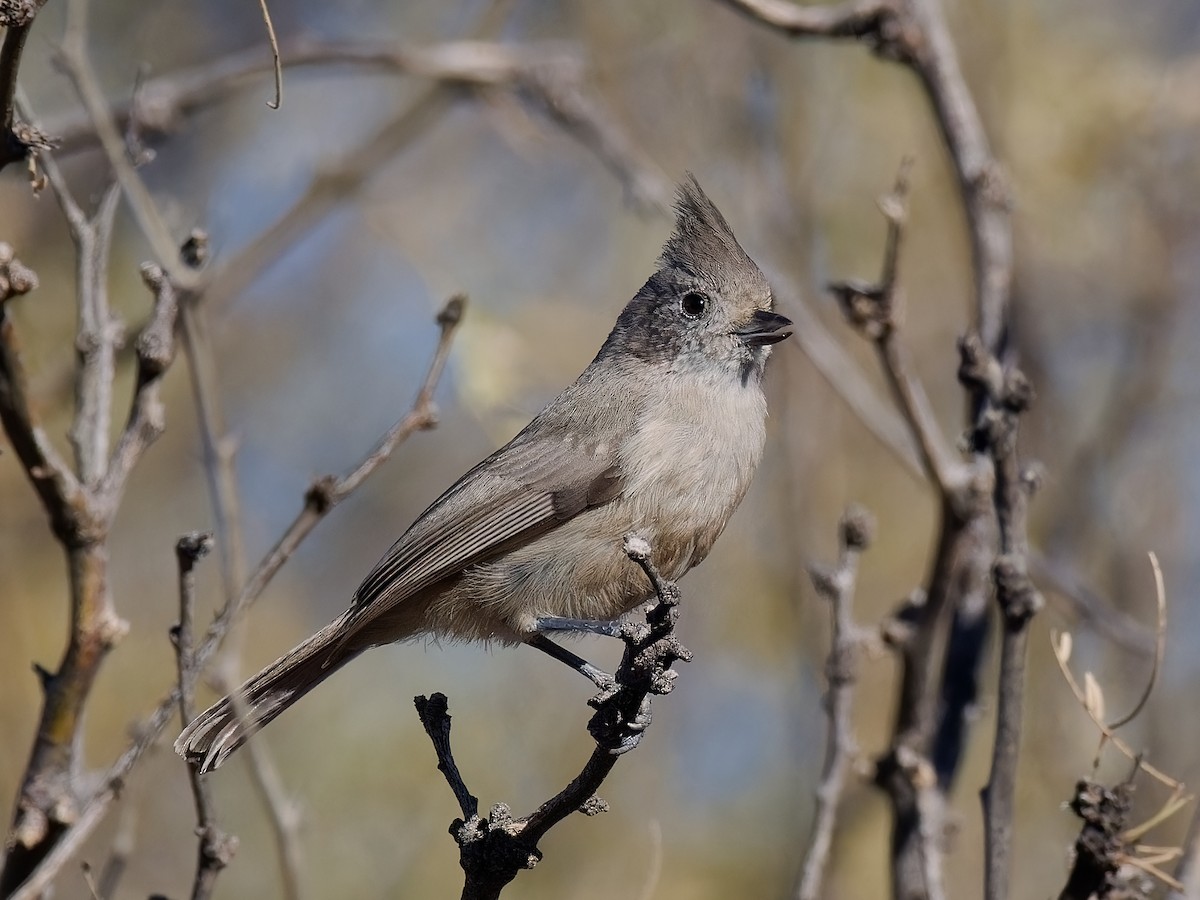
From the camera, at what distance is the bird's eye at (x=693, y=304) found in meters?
3.72

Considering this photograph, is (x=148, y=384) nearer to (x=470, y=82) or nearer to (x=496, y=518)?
(x=496, y=518)

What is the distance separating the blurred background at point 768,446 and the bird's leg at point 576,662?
892 millimetres

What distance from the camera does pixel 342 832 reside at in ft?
16.3

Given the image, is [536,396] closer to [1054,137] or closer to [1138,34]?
[1054,137]

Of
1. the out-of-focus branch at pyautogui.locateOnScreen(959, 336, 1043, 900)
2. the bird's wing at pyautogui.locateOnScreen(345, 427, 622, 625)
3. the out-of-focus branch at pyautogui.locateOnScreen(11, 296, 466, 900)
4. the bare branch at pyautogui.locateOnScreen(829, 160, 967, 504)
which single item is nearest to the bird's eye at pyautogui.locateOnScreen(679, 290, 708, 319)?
the bare branch at pyautogui.locateOnScreen(829, 160, 967, 504)

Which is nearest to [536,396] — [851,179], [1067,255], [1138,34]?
[851,179]

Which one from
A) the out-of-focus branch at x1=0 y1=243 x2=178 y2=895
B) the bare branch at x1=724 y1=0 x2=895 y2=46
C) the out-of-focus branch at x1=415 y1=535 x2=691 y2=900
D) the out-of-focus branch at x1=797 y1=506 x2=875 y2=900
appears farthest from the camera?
the bare branch at x1=724 y1=0 x2=895 y2=46

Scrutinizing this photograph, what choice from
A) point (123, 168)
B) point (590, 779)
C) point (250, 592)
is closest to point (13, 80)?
point (123, 168)

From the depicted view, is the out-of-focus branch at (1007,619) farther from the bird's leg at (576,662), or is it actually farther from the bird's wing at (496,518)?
the bird's wing at (496,518)

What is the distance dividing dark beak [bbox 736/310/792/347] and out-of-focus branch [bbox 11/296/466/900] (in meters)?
0.87

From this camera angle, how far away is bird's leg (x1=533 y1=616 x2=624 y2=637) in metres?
3.18

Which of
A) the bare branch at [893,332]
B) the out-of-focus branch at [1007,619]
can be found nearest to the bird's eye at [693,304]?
the bare branch at [893,332]

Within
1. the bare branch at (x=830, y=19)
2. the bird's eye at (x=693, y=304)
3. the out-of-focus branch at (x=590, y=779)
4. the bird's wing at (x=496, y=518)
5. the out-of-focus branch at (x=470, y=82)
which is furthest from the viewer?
the out-of-focus branch at (x=470, y=82)

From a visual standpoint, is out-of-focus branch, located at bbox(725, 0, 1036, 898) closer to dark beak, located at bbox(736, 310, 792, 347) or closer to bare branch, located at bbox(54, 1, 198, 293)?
dark beak, located at bbox(736, 310, 792, 347)
